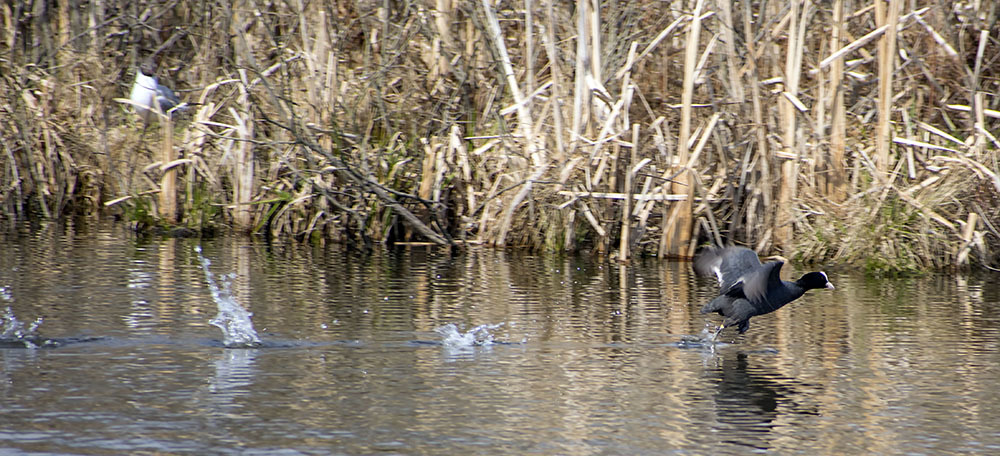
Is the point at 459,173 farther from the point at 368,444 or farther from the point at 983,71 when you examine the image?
the point at 368,444

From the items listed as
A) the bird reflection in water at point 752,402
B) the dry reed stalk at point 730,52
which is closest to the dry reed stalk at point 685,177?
the dry reed stalk at point 730,52

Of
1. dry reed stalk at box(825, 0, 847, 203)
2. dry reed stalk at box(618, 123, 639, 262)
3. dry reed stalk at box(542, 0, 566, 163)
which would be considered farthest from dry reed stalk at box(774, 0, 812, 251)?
dry reed stalk at box(542, 0, 566, 163)

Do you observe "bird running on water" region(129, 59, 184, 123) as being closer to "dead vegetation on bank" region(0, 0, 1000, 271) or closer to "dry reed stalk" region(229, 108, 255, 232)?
"dead vegetation on bank" region(0, 0, 1000, 271)

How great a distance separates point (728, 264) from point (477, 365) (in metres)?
1.87

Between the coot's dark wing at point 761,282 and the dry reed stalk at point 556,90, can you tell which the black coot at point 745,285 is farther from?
the dry reed stalk at point 556,90

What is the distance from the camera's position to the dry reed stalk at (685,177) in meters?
11.0

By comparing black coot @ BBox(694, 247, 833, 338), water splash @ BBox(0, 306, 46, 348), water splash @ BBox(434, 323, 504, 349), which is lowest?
water splash @ BBox(434, 323, 504, 349)

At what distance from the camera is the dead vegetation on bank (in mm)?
11070

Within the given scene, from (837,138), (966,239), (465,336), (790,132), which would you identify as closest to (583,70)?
(790,132)

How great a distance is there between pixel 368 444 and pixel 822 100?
24.6 feet

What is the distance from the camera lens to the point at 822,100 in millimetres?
11258

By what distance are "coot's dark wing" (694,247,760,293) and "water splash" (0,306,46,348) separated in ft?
12.5

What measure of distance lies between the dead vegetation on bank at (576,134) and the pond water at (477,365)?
107cm

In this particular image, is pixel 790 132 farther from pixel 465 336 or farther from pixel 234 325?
pixel 234 325
